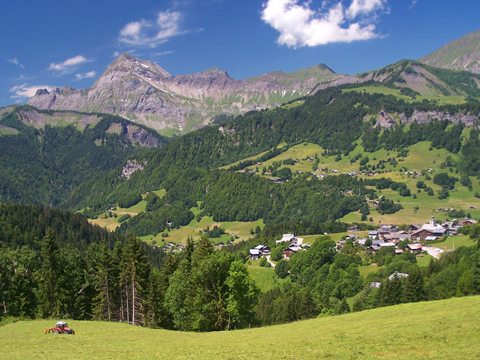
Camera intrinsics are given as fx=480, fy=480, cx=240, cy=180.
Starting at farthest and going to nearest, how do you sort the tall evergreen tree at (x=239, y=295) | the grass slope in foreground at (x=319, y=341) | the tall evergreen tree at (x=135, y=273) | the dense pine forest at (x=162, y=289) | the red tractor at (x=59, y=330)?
the tall evergreen tree at (x=135, y=273), the dense pine forest at (x=162, y=289), the tall evergreen tree at (x=239, y=295), the red tractor at (x=59, y=330), the grass slope in foreground at (x=319, y=341)

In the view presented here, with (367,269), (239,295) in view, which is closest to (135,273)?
(239,295)

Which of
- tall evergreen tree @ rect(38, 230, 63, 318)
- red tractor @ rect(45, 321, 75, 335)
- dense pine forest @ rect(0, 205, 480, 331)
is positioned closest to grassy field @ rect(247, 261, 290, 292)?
dense pine forest @ rect(0, 205, 480, 331)

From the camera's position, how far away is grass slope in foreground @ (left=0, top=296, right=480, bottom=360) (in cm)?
3453

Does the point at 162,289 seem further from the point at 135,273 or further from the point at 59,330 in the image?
the point at 59,330

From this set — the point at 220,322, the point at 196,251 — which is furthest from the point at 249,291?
the point at 196,251

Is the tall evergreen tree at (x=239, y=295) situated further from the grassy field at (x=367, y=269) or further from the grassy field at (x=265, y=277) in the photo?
the grassy field at (x=265, y=277)

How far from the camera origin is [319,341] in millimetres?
40750

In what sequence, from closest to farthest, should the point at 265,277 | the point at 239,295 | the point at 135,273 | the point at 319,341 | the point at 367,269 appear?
the point at 319,341, the point at 239,295, the point at 135,273, the point at 367,269, the point at 265,277

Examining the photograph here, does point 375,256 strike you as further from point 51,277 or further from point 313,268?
point 51,277

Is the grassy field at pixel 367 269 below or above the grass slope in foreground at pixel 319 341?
below

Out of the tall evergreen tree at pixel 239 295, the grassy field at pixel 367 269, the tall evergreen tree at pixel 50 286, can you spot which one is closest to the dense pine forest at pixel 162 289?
the tall evergreen tree at pixel 50 286

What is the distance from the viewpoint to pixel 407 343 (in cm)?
3566

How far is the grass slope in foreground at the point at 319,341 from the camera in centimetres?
3453

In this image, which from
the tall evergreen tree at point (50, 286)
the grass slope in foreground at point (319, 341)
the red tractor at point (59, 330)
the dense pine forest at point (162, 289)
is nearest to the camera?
the grass slope in foreground at point (319, 341)
